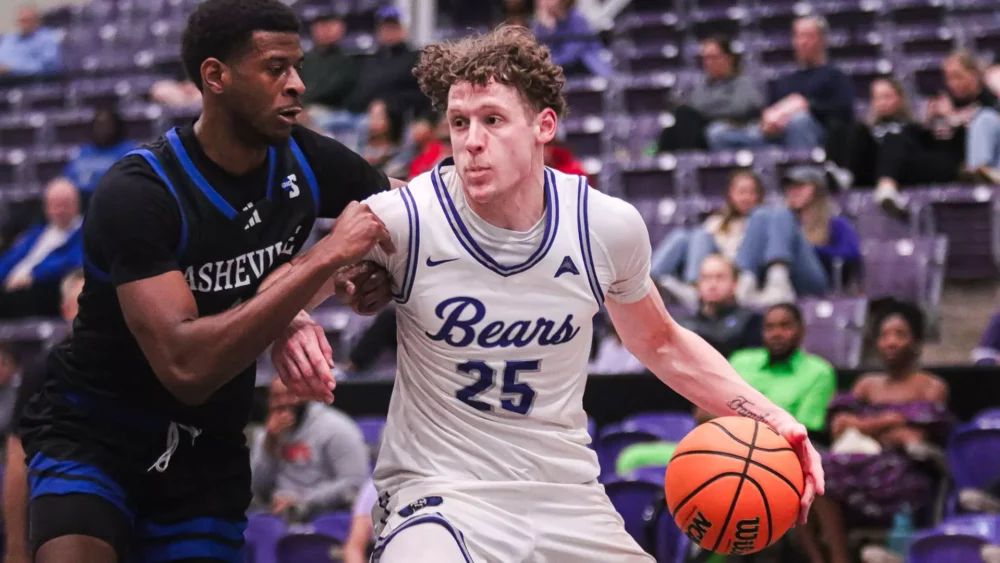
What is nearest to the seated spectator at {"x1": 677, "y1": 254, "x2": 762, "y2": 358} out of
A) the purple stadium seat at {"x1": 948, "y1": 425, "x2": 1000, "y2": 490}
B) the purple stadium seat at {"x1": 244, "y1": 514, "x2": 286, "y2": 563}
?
the purple stadium seat at {"x1": 948, "y1": 425, "x2": 1000, "y2": 490}

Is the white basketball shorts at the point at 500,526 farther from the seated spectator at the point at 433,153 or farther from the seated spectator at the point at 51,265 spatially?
Answer: the seated spectator at the point at 51,265

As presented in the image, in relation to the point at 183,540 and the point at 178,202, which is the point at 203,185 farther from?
the point at 183,540

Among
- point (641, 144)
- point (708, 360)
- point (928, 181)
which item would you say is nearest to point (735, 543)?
point (708, 360)

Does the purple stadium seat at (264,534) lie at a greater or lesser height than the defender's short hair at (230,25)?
lesser

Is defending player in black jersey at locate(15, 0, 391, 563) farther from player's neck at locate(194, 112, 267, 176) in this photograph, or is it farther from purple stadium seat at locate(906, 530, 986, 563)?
purple stadium seat at locate(906, 530, 986, 563)

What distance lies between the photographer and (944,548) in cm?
554

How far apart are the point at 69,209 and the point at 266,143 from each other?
A: 7.63 meters

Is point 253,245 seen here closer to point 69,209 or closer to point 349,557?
point 349,557

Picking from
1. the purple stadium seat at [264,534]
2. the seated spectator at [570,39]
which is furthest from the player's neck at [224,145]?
the seated spectator at [570,39]

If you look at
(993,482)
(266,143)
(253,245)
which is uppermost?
(266,143)

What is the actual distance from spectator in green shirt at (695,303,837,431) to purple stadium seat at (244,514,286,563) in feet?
7.51

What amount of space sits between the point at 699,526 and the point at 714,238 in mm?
5419

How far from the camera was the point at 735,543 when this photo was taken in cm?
367

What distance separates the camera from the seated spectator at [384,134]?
35.0 ft
